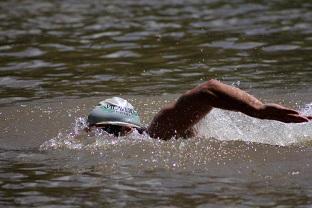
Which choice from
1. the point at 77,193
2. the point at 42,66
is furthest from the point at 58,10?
the point at 77,193

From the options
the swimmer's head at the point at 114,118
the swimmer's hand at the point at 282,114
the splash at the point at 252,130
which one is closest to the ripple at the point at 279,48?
Result: the splash at the point at 252,130

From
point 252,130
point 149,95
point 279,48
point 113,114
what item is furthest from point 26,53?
point 113,114

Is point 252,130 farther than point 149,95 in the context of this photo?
No

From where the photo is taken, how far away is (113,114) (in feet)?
28.4

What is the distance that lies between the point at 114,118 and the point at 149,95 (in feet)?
9.07

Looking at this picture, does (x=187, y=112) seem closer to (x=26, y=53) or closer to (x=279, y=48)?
(x=279, y=48)

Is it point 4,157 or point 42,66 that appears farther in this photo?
point 42,66

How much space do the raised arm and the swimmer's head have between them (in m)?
0.23

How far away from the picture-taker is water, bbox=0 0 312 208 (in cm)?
732

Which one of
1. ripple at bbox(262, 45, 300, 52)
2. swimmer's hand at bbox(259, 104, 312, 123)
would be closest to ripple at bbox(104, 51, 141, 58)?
ripple at bbox(262, 45, 300, 52)

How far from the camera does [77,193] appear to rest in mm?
7258

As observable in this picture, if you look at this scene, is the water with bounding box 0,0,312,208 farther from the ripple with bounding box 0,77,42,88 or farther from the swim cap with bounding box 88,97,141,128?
the swim cap with bounding box 88,97,141,128

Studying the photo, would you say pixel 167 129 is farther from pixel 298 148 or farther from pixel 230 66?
pixel 230 66

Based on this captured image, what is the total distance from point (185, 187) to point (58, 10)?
1374 cm
